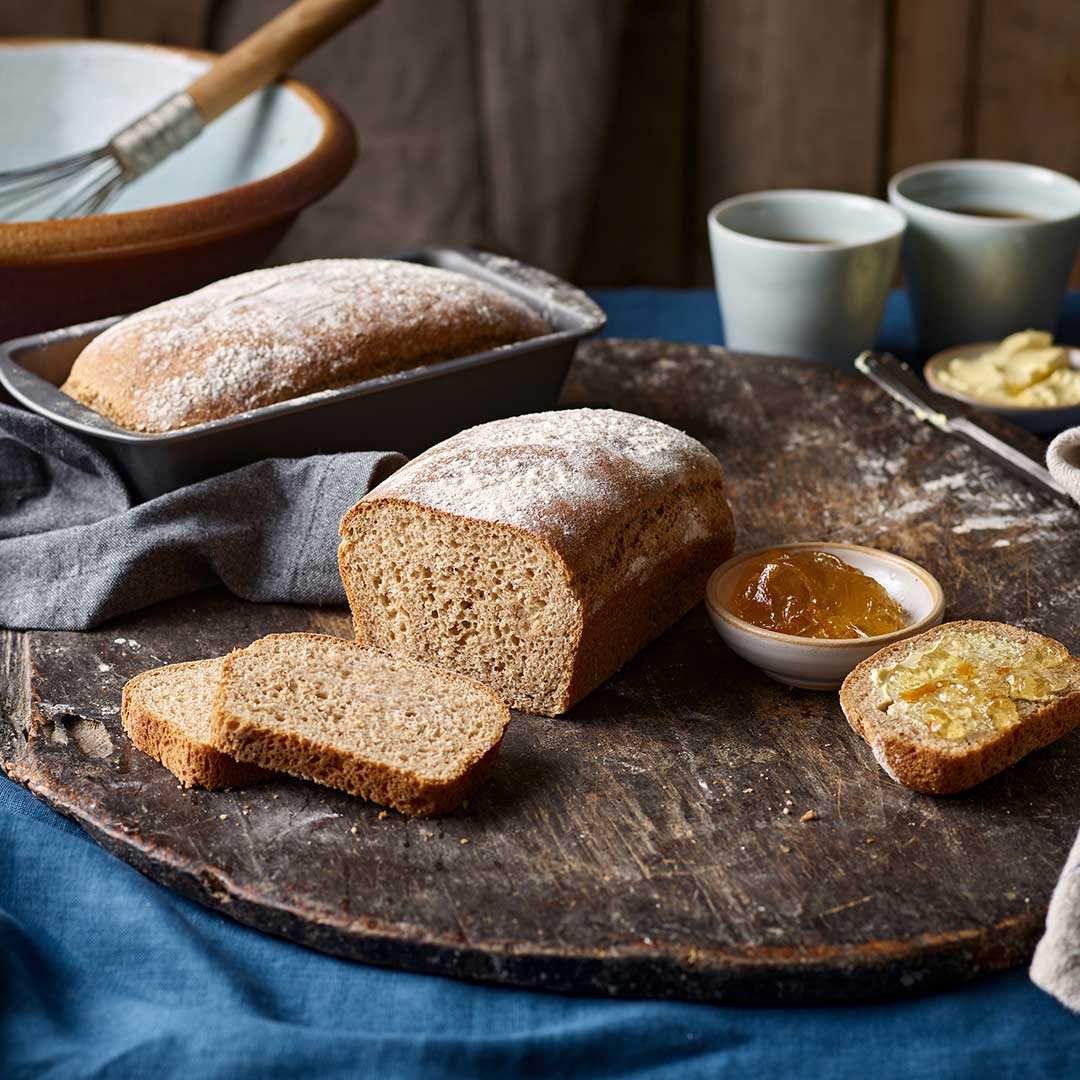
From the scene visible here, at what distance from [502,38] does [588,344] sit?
1.41m

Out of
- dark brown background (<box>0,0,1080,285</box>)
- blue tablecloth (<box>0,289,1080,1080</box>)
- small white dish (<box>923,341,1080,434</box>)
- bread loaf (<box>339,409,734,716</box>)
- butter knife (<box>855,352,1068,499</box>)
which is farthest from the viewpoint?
dark brown background (<box>0,0,1080,285</box>)

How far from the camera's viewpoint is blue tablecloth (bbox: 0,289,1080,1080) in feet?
4.78

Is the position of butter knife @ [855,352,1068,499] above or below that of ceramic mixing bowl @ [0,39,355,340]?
below

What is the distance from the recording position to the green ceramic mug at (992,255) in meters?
3.02

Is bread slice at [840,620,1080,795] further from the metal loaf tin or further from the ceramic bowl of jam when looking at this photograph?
the metal loaf tin

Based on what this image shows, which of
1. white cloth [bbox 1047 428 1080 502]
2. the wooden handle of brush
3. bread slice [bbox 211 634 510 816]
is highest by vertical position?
the wooden handle of brush

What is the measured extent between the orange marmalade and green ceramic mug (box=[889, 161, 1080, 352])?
1.26m

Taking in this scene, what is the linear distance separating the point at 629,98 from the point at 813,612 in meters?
2.82

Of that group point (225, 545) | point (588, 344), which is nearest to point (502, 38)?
point (588, 344)

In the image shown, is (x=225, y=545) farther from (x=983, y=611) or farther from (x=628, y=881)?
(x=983, y=611)

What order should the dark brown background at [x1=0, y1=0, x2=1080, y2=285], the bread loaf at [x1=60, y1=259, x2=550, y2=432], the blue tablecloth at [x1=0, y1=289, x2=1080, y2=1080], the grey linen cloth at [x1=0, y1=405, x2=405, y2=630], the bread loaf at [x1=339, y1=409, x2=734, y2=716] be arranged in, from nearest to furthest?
the blue tablecloth at [x1=0, y1=289, x2=1080, y2=1080] < the bread loaf at [x1=339, y1=409, x2=734, y2=716] < the grey linen cloth at [x1=0, y1=405, x2=405, y2=630] < the bread loaf at [x1=60, y1=259, x2=550, y2=432] < the dark brown background at [x1=0, y1=0, x2=1080, y2=285]

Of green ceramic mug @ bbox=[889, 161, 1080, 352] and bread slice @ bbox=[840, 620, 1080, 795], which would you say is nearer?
bread slice @ bbox=[840, 620, 1080, 795]

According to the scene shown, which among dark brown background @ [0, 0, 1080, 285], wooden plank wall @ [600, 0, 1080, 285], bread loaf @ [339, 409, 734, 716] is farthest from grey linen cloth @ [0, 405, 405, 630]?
wooden plank wall @ [600, 0, 1080, 285]

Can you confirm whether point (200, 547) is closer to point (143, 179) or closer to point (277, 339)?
point (277, 339)
